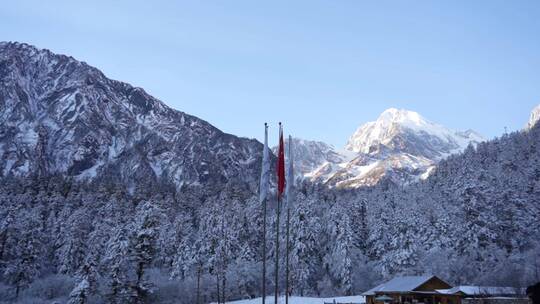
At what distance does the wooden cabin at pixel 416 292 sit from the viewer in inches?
2008

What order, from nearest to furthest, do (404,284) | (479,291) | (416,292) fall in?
(479,291), (416,292), (404,284)

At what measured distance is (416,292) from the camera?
5162cm

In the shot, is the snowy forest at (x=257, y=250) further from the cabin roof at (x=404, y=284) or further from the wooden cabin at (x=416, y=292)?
the cabin roof at (x=404, y=284)

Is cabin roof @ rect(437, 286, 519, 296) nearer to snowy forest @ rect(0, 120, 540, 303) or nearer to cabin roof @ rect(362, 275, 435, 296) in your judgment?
cabin roof @ rect(362, 275, 435, 296)

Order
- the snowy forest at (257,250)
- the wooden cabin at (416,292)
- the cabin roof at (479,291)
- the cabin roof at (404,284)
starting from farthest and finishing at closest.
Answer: the snowy forest at (257,250)
the cabin roof at (404,284)
the wooden cabin at (416,292)
the cabin roof at (479,291)

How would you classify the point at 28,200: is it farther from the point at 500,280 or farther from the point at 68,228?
the point at 500,280

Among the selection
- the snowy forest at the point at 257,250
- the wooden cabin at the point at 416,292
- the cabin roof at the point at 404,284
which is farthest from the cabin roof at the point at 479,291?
the snowy forest at the point at 257,250

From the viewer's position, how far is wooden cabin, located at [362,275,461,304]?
167 ft

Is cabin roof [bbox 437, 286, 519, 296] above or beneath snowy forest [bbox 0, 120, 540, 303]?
beneath

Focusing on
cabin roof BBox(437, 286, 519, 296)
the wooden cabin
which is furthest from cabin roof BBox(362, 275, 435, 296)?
cabin roof BBox(437, 286, 519, 296)

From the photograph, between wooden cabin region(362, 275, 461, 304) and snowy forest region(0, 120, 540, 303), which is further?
snowy forest region(0, 120, 540, 303)

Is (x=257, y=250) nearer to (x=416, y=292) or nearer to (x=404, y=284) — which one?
(x=404, y=284)

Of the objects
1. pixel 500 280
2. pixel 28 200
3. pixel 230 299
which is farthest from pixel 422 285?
pixel 28 200

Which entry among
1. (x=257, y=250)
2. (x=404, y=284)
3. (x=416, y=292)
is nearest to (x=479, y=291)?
(x=416, y=292)
